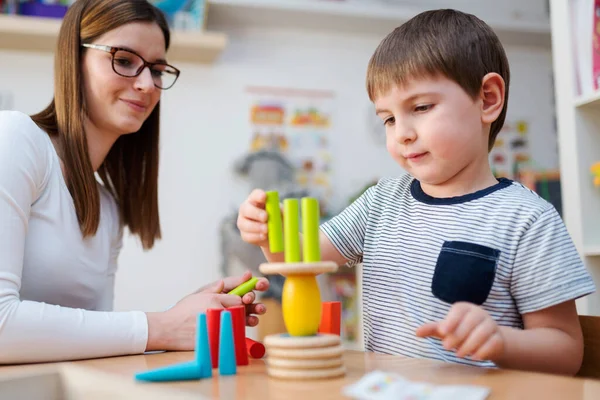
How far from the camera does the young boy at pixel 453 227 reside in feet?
2.48

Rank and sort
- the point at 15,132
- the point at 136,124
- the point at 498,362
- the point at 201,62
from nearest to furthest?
1. the point at 498,362
2. the point at 15,132
3. the point at 136,124
4. the point at 201,62

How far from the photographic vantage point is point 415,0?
3158 millimetres

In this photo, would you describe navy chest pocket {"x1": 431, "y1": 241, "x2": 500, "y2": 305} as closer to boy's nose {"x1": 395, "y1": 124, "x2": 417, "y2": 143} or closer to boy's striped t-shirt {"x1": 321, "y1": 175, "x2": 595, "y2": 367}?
boy's striped t-shirt {"x1": 321, "y1": 175, "x2": 595, "y2": 367}

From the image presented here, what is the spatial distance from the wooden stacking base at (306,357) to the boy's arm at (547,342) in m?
0.19

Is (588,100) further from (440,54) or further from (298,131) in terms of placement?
(298,131)

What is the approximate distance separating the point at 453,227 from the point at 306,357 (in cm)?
37

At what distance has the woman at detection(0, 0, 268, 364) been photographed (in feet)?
2.70

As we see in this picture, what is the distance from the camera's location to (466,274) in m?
0.79

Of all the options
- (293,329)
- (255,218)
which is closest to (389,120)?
(255,218)

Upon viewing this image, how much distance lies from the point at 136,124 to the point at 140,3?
257mm

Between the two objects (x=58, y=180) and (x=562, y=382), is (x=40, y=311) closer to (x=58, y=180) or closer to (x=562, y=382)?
(x=58, y=180)

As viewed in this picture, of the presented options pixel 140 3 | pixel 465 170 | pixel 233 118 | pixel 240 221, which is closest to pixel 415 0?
pixel 233 118

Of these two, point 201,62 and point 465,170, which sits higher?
point 201,62

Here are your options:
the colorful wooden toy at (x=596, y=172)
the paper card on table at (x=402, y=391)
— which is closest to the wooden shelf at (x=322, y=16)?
the colorful wooden toy at (x=596, y=172)
